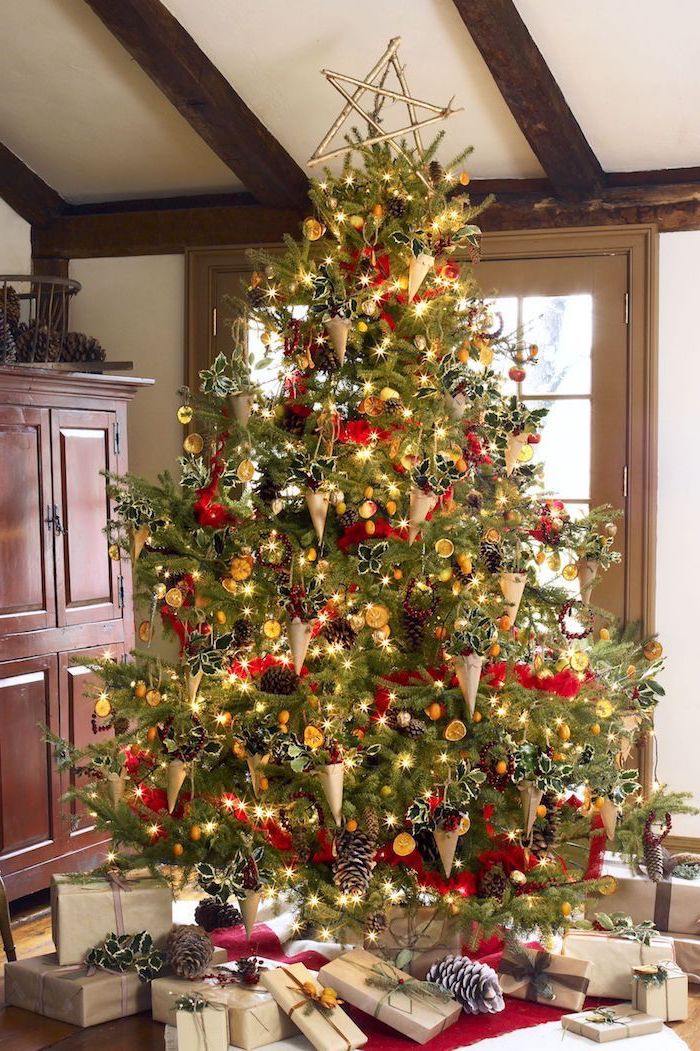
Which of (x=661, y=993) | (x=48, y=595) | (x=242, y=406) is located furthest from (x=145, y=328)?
(x=661, y=993)

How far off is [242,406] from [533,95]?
1.65m

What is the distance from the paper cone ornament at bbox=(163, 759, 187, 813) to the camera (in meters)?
2.42

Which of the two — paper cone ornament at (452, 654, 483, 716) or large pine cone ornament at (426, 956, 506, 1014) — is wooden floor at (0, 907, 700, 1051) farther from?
paper cone ornament at (452, 654, 483, 716)

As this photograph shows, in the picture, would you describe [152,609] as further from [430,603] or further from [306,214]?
[306,214]

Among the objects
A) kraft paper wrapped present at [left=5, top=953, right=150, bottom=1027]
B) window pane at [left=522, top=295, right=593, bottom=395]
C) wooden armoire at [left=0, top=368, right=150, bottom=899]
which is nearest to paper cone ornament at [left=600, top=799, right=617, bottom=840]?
kraft paper wrapped present at [left=5, top=953, right=150, bottom=1027]

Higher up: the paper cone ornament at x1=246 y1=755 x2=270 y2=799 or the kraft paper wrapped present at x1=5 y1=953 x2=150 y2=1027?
the paper cone ornament at x1=246 y1=755 x2=270 y2=799

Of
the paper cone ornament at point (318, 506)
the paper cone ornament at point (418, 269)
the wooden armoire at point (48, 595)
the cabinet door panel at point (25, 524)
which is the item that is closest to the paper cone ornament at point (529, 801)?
the paper cone ornament at point (318, 506)

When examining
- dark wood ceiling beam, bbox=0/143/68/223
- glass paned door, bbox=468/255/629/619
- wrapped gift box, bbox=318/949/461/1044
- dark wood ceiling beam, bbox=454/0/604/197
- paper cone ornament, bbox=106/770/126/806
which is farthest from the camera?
dark wood ceiling beam, bbox=0/143/68/223

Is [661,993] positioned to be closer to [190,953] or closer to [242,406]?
[190,953]

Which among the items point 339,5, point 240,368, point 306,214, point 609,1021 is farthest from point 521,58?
point 609,1021

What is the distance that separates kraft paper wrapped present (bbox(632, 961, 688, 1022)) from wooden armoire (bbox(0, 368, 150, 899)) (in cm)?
164

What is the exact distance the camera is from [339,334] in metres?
2.47

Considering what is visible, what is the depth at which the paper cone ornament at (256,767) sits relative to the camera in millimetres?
2398

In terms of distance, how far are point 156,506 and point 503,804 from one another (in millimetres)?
940
